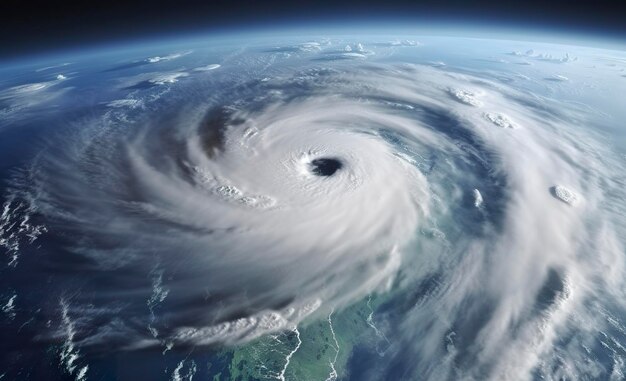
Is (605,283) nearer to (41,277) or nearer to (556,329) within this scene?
(556,329)

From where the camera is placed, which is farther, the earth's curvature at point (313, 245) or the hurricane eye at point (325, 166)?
the hurricane eye at point (325, 166)

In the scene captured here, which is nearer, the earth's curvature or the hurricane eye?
the earth's curvature

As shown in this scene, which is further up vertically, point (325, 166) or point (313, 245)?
point (325, 166)

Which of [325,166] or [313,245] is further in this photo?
[325,166]
